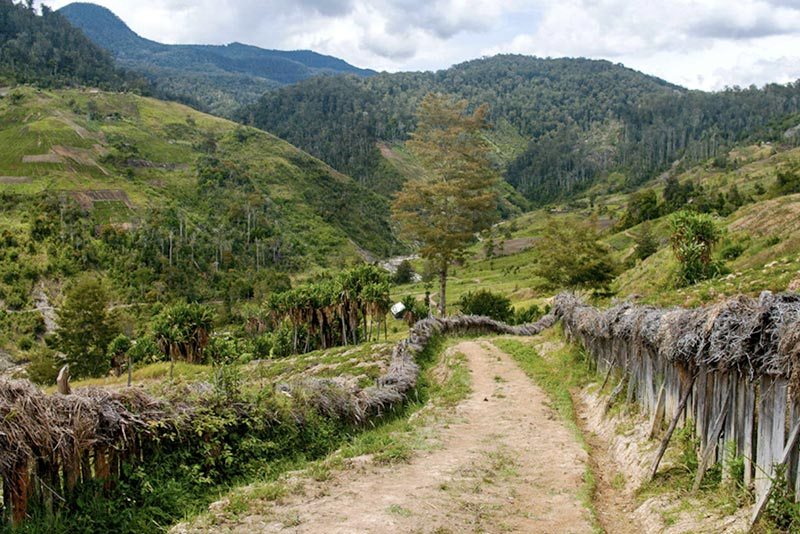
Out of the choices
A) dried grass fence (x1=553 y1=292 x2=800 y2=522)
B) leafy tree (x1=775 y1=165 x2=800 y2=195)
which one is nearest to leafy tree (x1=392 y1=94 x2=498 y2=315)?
dried grass fence (x1=553 y1=292 x2=800 y2=522)

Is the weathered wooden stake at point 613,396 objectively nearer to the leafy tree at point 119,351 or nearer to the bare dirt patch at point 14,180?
the leafy tree at point 119,351

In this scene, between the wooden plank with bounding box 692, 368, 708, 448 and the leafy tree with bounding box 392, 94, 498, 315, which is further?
the leafy tree with bounding box 392, 94, 498, 315

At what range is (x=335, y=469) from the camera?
10211 mm

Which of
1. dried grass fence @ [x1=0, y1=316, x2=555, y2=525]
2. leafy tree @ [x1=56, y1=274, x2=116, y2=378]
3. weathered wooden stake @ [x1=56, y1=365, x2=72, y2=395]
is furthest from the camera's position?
leafy tree @ [x1=56, y1=274, x2=116, y2=378]

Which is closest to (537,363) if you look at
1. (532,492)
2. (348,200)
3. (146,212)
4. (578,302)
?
(578,302)

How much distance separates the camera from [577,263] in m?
44.7

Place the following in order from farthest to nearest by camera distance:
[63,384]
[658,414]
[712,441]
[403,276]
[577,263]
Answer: [403,276], [577,263], [658,414], [63,384], [712,441]

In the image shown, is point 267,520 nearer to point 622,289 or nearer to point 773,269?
point 773,269

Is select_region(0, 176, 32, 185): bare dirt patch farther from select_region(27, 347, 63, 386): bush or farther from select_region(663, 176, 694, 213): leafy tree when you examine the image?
select_region(663, 176, 694, 213): leafy tree

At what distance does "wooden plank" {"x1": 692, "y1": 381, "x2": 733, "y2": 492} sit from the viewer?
8112 mm

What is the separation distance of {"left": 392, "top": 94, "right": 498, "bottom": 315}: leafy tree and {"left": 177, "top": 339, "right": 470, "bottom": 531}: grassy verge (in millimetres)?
22100

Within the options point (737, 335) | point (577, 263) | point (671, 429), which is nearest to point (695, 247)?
point (577, 263)

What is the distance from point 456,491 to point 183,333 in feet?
150

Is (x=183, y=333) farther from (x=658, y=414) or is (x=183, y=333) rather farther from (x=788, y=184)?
(x=788, y=184)
